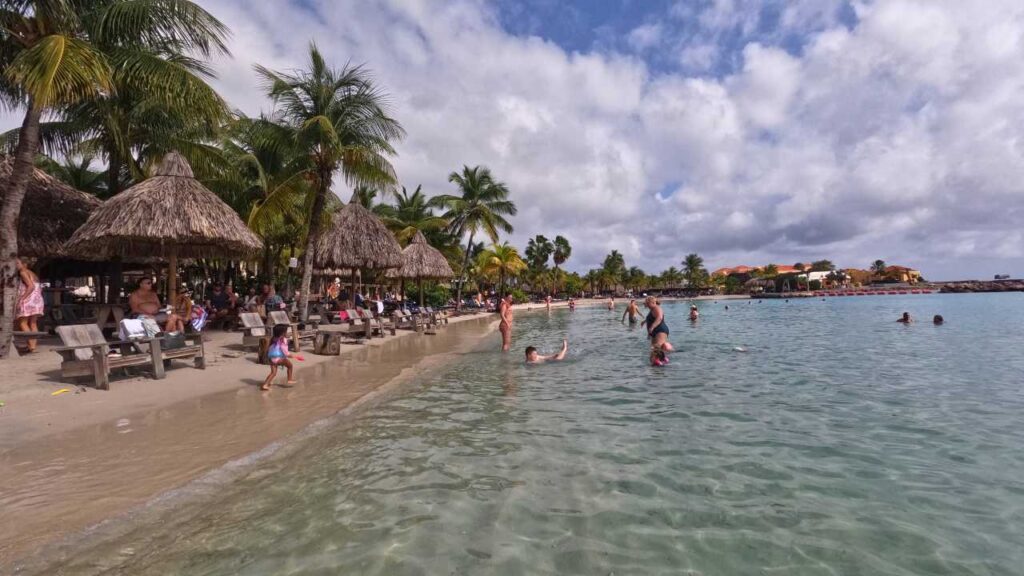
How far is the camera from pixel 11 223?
27.2 feet

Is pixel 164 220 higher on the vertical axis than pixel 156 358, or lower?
higher

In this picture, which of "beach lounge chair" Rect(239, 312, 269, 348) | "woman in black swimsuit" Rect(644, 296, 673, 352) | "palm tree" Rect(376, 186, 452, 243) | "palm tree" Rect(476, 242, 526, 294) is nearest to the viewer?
"beach lounge chair" Rect(239, 312, 269, 348)

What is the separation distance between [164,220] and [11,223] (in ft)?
7.27

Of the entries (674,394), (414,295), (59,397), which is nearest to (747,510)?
(674,394)

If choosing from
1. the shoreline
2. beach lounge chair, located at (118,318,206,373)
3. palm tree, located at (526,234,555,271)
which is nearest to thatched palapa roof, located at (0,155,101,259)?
beach lounge chair, located at (118,318,206,373)

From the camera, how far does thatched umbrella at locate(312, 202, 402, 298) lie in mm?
16516

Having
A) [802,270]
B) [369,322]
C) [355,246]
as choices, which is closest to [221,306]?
[355,246]

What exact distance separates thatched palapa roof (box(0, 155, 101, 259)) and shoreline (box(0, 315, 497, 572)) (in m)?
6.93

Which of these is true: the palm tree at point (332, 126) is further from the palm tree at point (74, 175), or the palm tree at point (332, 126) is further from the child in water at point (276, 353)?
the palm tree at point (74, 175)

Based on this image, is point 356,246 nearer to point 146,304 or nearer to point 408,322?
point 408,322

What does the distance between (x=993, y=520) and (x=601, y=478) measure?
288 centimetres

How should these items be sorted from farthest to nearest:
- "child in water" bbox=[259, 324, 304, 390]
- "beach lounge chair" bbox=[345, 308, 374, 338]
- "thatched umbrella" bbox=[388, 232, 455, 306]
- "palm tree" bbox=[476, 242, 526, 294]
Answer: "palm tree" bbox=[476, 242, 526, 294], "thatched umbrella" bbox=[388, 232, 455, 306], "beach lounge chair" bbox=[345, 308, 374, 338], "child in water" bbox=[259, 324, 304, 390]

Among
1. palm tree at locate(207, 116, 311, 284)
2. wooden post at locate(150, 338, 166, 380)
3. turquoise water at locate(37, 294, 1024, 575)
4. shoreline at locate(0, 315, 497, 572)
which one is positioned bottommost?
turquoise water at locate(37, 294, 1024, 575)

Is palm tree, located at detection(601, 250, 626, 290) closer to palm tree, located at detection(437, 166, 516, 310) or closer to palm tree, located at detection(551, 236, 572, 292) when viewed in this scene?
palm tree, located at detection(551, 236, 572, 292)
